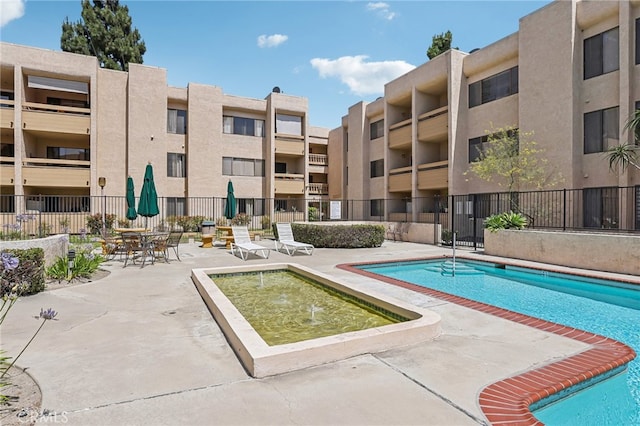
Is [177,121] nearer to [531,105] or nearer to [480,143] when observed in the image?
[480,143]

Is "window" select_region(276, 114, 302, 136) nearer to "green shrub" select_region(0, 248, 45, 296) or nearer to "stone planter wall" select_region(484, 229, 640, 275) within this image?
"stone planter wall" select_region(484, 229, 640, 275)

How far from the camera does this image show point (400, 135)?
26031mm

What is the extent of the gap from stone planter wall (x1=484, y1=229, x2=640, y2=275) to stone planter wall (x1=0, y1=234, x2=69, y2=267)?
14.4 metres

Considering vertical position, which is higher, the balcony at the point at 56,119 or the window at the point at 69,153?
the balcony at the point at 56,119

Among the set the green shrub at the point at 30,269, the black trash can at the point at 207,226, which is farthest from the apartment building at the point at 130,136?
the green shrub at the point at 30,269

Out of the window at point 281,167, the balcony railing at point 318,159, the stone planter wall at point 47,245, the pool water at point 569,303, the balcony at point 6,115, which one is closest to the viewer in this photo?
the pool water at point 569,303

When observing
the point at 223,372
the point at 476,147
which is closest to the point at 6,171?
the point at 223,372

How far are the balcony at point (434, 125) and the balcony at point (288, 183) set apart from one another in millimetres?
10171

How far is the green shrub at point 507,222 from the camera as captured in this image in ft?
44.9

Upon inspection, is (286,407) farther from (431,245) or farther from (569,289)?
(431,245)

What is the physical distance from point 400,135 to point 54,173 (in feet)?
74.5

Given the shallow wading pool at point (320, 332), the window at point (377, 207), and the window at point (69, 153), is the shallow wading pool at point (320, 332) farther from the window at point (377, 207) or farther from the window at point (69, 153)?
the window at point (69, 153)

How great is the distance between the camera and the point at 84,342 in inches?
177

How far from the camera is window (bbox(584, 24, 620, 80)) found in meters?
14.9
